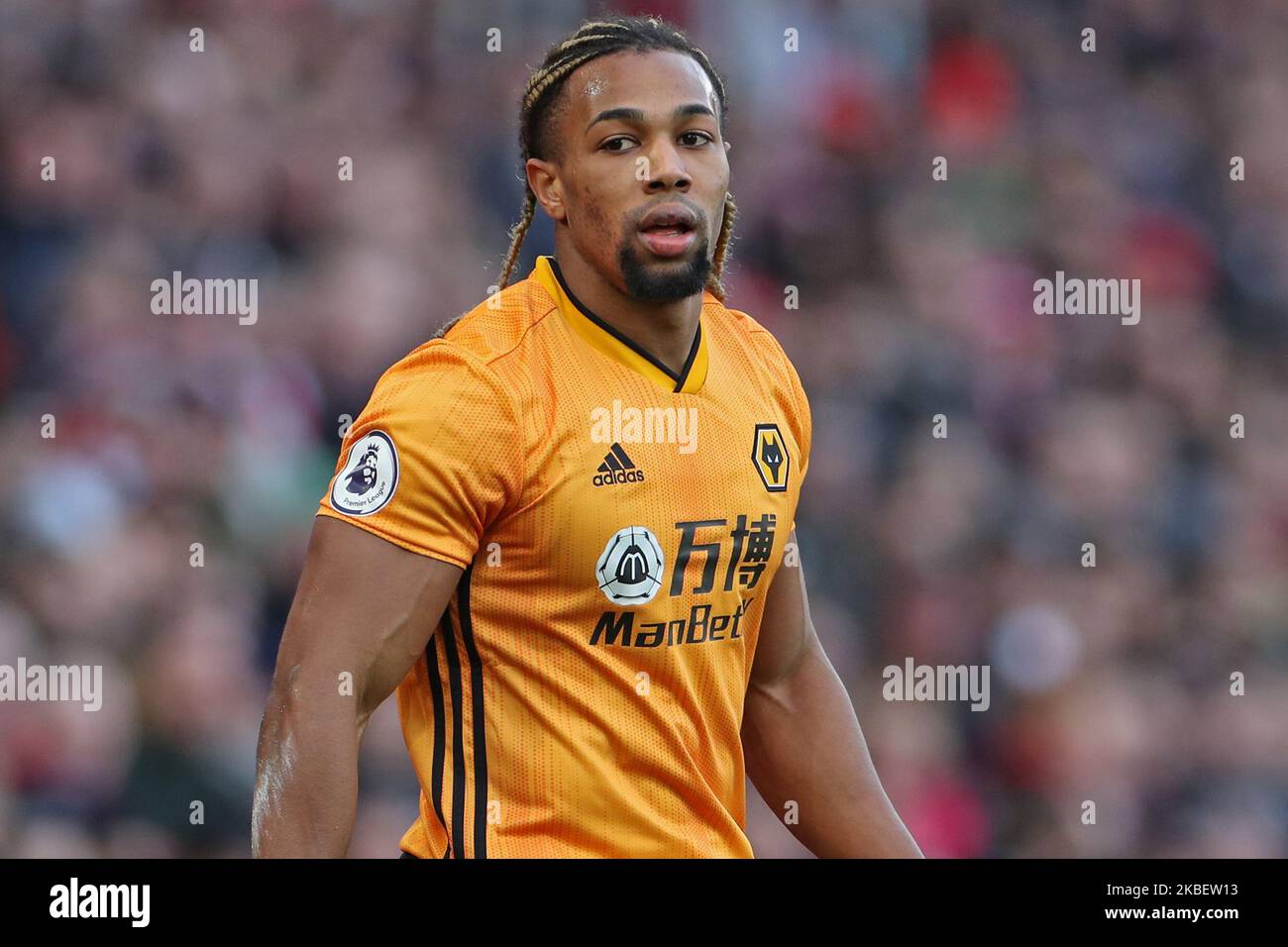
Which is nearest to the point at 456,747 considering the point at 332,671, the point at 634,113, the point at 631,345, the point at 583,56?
the point at 332,671

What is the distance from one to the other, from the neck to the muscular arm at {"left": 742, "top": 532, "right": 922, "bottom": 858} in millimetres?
450

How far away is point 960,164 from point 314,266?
3016mm

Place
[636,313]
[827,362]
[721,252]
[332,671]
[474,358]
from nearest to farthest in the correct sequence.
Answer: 1. [332,671]
2. [474,358]
3. [636,313]
4. [721,252]
5. [827,362]

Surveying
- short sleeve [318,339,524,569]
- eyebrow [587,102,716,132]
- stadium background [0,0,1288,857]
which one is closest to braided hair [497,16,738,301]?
eyebrow [587,102,716,132]

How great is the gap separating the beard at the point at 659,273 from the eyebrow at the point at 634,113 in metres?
0.20

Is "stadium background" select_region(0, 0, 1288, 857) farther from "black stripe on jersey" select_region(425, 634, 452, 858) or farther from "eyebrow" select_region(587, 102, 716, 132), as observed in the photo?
"eyebrow" select_region(587, 102, 716, 132)

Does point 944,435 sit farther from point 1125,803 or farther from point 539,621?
point 539,621

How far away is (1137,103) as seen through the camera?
841 cm

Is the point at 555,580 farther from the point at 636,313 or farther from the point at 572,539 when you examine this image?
the point at 636,313

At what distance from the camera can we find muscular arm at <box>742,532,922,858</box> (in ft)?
10.5

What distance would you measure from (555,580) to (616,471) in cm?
20

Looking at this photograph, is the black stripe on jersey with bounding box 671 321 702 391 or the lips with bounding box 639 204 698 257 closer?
the lips with bounding box 639 204 698 257

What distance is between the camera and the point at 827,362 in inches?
281
